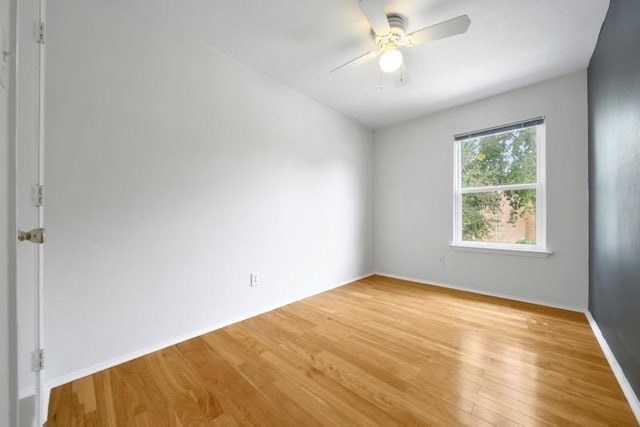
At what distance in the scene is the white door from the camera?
1.11 metres

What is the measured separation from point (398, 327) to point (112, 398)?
2.02 metres

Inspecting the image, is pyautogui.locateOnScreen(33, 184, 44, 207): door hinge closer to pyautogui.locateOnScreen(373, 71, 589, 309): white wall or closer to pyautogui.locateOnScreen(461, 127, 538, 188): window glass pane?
pyautogui.locateOnScreen(373, 71, 589, 309): white wall

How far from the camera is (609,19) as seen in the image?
5.68ft

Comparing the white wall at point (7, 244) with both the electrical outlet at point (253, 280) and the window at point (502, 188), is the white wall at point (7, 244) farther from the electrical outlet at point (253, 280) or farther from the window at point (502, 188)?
the window at point (502, 188)

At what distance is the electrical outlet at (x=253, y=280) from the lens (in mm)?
2471

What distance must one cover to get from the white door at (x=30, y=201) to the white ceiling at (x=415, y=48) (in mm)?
910

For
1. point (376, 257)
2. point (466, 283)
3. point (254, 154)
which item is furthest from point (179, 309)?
point (466, 283)

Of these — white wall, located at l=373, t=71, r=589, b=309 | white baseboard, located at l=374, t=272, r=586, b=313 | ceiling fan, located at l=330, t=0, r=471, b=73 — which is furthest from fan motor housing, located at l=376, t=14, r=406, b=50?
white baseboard, located at l=374, t=272, r=586, b=313

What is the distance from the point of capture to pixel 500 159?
3039 mm

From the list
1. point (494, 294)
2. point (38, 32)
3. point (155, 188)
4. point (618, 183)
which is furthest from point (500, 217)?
point (38, 32)

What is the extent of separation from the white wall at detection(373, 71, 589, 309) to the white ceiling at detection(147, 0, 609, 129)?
0.30m

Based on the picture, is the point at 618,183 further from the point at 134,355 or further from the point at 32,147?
the point at 134,355

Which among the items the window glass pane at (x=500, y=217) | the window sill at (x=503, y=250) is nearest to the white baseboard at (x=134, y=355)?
the window sill at (x=503, y=250)

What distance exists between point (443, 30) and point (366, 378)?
229 centimetres
